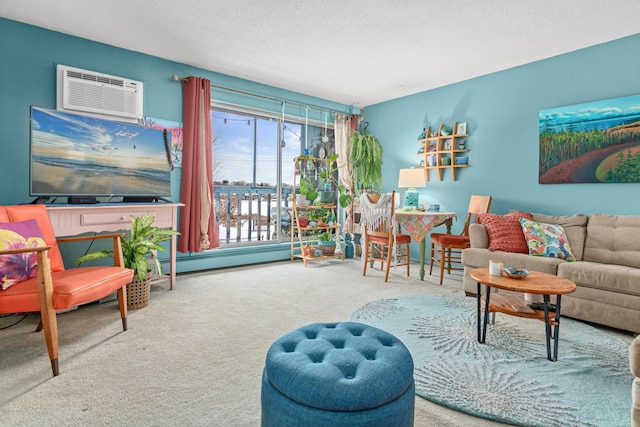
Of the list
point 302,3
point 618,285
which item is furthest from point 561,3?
point 618,285

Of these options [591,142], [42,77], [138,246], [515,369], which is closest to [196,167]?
[138,246]

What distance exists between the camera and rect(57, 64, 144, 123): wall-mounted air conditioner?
332cm

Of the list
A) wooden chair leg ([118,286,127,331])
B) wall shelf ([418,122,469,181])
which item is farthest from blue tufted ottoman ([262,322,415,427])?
wall shelf ([418,122,469,181])

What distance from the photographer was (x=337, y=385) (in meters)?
1.13

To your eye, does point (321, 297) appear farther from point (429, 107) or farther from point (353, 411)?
point (429, 107)

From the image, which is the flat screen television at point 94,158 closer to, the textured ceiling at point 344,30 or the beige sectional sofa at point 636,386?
the textured ceiling at point 344,30

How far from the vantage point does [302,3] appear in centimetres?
278

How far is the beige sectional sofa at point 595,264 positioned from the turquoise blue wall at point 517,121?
0.39 m

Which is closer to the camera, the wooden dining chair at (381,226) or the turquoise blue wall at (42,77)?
the turquoise blue wall at (42,77)

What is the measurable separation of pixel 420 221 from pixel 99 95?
12.3ft

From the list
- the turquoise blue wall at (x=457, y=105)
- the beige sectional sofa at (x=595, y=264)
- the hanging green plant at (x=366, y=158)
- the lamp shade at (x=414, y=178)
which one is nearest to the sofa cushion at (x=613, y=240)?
the beige sectional sofa at (x=595, y=264)

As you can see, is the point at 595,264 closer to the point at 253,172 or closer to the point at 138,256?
the point at 138,256

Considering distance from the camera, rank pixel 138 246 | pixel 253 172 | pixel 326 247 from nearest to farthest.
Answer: pixel 138 246, pixel 326 247, pixel 253 172

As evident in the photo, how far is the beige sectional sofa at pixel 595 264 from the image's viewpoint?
100 inches
